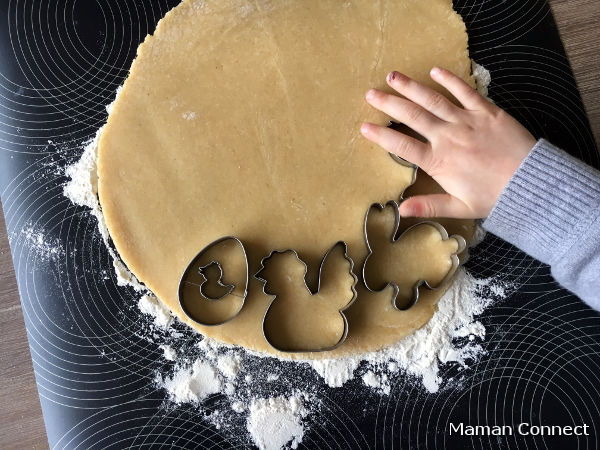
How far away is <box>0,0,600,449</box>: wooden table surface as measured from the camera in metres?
1.14

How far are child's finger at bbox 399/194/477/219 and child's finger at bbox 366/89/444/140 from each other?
13 centimetres

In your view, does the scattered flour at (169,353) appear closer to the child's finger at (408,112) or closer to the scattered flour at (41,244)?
the scattered flour at (41,244)

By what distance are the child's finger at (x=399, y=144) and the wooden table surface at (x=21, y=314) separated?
439mm

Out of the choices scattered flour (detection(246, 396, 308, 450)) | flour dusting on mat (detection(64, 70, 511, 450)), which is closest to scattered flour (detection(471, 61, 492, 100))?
flour dusting on mat (detection(64, 70, 511, 450))

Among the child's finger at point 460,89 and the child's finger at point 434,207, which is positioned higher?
the child's finger at point 460,89

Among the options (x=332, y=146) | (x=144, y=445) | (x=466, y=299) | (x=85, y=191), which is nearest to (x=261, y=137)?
(x=332, y=146)

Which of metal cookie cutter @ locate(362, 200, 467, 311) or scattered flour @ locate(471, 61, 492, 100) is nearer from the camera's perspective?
metal cookie cutter @ locate(362, 200, 467, 311)

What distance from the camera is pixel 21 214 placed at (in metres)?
1.10

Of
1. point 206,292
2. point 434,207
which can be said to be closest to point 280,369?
point 206,292

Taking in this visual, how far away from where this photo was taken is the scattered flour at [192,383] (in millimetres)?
1036

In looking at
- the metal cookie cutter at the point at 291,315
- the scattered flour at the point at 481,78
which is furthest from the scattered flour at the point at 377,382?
the scattered flour at the point at 481,78

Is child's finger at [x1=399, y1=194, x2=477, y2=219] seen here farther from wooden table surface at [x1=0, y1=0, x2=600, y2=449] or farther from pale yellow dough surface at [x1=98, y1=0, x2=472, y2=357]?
wooden table surface at [x1=0, y1=0, x2=600, y2=449]

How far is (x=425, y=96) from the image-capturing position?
1004 millimetres

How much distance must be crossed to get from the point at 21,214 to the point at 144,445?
1.82ft
